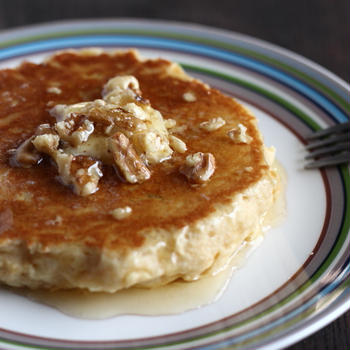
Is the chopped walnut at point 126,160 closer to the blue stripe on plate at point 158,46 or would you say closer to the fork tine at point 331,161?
the fork tine at point 331,161

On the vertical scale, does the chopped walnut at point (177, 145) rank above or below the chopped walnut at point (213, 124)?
below

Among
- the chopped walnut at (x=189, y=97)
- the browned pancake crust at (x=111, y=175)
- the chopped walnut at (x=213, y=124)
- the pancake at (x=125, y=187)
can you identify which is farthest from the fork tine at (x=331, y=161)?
the chopped walnut at (x=189, y=97)

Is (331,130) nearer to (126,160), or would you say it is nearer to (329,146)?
(329,146)

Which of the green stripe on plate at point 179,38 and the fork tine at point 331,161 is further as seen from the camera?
the green stripe on plate at point 179,38

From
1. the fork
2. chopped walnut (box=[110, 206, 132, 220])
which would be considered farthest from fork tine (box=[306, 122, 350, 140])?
chopped walnut (box=[110, 206, 132, 220])

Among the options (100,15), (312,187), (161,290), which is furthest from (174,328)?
(100,15)

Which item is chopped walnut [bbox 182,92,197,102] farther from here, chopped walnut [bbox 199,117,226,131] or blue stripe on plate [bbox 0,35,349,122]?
blue stripe on plate [bbox 0,35,349,122]
